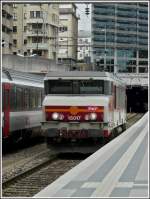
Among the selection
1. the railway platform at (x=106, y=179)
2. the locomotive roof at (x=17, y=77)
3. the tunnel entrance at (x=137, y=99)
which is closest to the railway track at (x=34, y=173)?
the railway platform at (x=106, y=179)

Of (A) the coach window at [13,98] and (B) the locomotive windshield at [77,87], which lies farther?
(A) the coach window at [13,98]

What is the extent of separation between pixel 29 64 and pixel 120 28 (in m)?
19.0

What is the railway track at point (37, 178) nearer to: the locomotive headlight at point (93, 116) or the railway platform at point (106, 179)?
the railway platform at point (106, 179)

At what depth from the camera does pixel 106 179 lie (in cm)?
1077

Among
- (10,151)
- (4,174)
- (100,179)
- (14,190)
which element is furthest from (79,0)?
(10,151)

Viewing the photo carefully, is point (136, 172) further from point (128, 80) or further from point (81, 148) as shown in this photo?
point (128, 80)

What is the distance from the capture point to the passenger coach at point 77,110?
1794cm

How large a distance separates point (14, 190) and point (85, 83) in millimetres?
7112

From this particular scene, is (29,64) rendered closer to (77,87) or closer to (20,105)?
(20,105)

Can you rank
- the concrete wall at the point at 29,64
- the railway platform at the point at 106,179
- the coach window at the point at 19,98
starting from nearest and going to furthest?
the railway platform at the point at 106,179
the coach window at the point at 19,98
the concrete wall at the point at 29,64

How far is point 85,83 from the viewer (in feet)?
62.2

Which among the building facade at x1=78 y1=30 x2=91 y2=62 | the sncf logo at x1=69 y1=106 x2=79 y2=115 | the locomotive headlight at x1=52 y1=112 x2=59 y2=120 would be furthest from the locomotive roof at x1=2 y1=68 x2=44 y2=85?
the building facade at x1=78 y1=30 x2=91 y2=62

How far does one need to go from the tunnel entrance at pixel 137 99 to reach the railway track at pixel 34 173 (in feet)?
127

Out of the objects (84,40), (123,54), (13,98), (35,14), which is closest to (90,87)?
(13,98)
